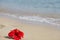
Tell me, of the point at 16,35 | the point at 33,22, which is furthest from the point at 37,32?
the point at 33,22

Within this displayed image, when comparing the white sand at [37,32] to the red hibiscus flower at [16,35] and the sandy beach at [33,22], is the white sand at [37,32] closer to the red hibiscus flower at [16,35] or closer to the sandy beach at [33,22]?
the sandy beach at [33,22]

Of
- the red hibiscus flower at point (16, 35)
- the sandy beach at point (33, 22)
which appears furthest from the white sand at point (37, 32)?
the red hibiscus flower at point (16, 35)

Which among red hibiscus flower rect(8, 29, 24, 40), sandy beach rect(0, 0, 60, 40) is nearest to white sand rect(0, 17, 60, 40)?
sandy beach rect(0, 0, 60, 40)

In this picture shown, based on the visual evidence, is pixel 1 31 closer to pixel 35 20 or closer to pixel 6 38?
pixel 6 38

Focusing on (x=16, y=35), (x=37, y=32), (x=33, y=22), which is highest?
(x=33, y=22)

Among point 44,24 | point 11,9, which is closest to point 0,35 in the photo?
point 44,24

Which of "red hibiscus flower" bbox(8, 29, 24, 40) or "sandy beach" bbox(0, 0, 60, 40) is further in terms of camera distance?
"sandy beach" bbox(0, 0, 60, 40)

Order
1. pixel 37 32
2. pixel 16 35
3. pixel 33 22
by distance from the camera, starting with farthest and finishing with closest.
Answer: pixel 33 22 < pixel 37 32 < pixel 16 35

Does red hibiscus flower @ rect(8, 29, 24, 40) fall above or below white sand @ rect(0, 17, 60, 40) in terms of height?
below

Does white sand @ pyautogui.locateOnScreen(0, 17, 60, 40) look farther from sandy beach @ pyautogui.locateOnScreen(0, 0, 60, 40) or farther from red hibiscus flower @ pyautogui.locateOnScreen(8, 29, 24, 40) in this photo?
red hibiscus flower @ pyautogui.locateOnScreen(8, 29, 24, 40)

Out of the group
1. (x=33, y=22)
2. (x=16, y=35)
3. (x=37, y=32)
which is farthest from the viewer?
(x=33, y=22)

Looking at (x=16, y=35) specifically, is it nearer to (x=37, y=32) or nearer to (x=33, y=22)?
(x=37, y=32)

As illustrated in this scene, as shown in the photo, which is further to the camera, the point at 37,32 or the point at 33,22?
the point at 33,22

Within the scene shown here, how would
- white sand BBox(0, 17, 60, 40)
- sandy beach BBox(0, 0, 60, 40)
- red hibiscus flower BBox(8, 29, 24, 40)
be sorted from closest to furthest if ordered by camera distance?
red hibiscus flower BBox(8, 29, 24, 40) → white sand BBox(0, 17, 60, 40) → sandy beach BBox(0, 0, 60, 40)
